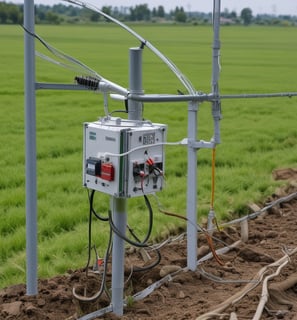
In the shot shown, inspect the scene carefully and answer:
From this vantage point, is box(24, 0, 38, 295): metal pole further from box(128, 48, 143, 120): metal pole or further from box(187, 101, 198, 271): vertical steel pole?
box(187, 101, 198, 271): vertical steel pole

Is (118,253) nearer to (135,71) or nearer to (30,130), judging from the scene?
(30,130)

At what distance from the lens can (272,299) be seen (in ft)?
14.2

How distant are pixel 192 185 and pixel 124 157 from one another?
1053 mm

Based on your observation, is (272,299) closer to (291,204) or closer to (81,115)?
(291,204)

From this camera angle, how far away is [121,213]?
3.92m

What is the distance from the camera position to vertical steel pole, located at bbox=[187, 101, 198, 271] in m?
4.49

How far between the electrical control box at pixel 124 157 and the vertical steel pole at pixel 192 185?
0.65 metres

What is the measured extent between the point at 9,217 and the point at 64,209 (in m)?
0.57

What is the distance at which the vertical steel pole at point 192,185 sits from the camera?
4491 mm

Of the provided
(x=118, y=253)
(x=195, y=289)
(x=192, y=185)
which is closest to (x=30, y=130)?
(x=118, y=253)

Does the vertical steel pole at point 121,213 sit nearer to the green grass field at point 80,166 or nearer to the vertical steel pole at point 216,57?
the vertical steel pole at point 216,57

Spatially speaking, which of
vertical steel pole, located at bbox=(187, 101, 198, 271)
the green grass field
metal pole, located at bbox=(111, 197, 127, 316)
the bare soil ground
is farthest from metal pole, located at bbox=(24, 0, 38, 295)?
vertical steel pole, located at bbox=(187, 101, 198, 271)

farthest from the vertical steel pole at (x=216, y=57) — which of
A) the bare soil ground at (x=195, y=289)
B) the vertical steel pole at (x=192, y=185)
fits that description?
the bare soil ground at (x=195, y=289)

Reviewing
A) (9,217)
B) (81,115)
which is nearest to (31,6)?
(9,217)
